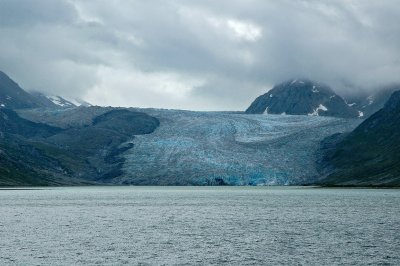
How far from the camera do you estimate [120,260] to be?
53438mm

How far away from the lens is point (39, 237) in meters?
68.9

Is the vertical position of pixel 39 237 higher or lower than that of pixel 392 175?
lower

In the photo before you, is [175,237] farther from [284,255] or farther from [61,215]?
[61,215]

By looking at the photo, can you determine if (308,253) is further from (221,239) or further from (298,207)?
(298,207)

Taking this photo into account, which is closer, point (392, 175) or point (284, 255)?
point (284, 255)

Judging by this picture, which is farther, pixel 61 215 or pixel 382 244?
pixel 61 215

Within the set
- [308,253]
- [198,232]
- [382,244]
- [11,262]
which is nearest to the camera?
[11,262]

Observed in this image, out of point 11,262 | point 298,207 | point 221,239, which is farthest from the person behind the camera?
point 298,207

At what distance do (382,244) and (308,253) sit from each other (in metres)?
8.78

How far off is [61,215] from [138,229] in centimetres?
2558

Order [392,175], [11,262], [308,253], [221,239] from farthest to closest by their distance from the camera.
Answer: [392,175]
[221,239]
[308,253]
[11,262]

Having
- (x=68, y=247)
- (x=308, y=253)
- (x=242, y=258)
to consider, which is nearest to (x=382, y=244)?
(x=308, y=253)

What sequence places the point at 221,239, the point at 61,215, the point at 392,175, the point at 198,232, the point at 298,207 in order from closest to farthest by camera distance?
the point at 221,239, the point at 198,232, the point at 61,215, the point at 298,207, the point at 392,175

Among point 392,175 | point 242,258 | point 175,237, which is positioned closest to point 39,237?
point 175,237
